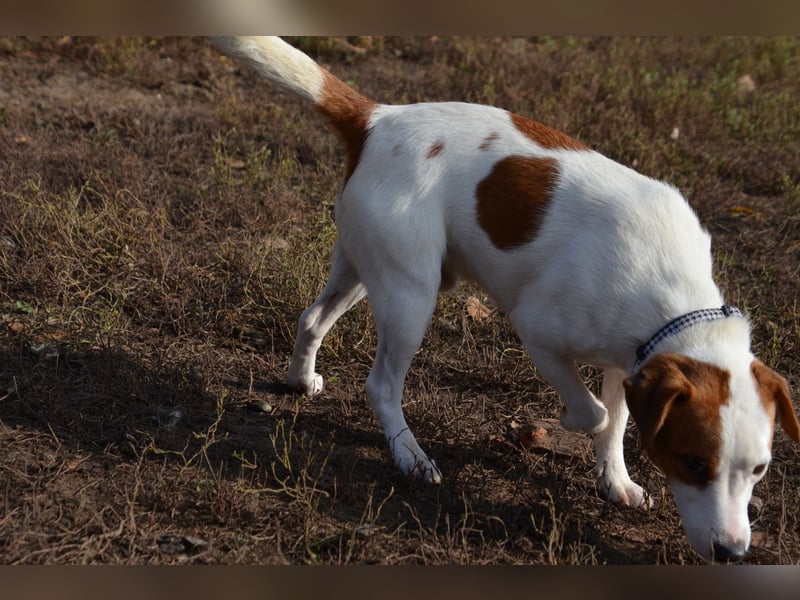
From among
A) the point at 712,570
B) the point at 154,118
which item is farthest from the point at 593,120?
the point at 712,570

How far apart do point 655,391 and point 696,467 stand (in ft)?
1.01

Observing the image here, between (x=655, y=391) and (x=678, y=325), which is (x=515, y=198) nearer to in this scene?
(x=678, y=325)

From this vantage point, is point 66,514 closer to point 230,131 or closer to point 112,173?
point 112,173

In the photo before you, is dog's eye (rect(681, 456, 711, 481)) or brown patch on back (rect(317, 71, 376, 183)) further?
brown patch on back (rect(317, 71, 376, 183))

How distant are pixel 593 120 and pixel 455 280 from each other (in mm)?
3749

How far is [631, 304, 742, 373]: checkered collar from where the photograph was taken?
10.9ft

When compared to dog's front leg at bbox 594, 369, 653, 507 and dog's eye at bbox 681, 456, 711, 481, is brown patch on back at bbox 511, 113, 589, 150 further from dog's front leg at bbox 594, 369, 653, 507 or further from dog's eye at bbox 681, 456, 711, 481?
dog's eye at bbox 681, 456, 711, 481

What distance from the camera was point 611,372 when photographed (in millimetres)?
3906

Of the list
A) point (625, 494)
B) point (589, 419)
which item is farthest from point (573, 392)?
point (625, 494)

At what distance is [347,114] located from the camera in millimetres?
4090

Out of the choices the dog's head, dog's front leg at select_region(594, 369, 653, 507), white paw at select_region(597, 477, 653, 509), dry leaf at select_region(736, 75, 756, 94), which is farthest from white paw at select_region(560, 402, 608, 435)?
dry leaf at select_region(736, 75, 756, 94)

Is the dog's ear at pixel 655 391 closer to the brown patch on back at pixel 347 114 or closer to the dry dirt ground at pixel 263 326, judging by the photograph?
the dry dirt ground at pixel 263 326

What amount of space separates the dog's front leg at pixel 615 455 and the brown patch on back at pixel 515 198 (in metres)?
0.71

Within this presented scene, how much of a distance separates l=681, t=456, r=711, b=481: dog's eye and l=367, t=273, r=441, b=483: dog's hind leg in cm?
107
